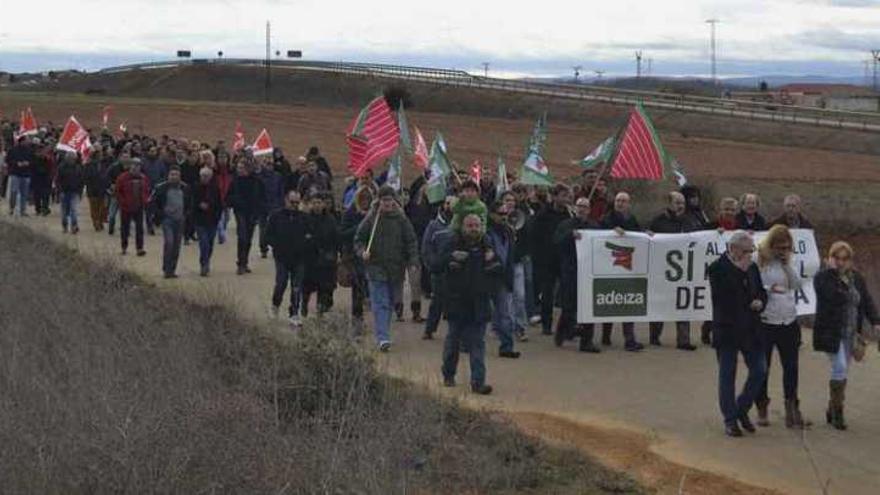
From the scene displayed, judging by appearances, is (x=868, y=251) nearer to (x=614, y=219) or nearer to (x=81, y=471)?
(x=614, y=219)

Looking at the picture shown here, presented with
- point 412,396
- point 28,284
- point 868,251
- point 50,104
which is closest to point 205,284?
point 28,284

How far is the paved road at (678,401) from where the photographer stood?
10109 millimetres

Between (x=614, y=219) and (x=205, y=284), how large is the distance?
640 cm

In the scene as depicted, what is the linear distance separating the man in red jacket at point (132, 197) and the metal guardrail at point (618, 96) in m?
20.2

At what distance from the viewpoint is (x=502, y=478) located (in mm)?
9438

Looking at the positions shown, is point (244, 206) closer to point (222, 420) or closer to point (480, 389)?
point (480, 389)

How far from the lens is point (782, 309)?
10.9m

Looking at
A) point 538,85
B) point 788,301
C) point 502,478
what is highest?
point 538,85

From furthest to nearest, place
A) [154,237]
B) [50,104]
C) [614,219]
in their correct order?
[50,104] < [154,237] < [614,219]

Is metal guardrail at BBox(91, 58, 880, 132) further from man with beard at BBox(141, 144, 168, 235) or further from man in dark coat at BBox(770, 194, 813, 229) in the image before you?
man in dark coat at BBox(770, 194, 813, 229)

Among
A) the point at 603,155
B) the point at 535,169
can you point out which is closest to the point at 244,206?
the point at 535,169

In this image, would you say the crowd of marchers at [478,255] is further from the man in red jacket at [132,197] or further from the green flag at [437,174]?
the green flag at [437,174]

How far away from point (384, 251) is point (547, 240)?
7.52ft

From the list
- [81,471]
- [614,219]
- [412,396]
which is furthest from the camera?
[614,219]
